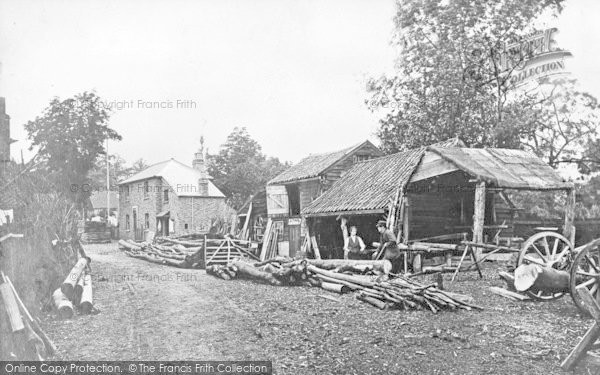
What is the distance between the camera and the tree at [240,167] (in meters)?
41.2

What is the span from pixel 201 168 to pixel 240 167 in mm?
7270

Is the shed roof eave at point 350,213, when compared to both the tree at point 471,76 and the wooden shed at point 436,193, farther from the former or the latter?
the tree at point 471,76

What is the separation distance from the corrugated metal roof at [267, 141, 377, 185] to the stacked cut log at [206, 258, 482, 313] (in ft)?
33.4

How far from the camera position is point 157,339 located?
696cm

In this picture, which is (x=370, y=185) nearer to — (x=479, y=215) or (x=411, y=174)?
(x=411, y=174)

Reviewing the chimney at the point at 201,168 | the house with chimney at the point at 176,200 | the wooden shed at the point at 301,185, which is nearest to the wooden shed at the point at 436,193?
the wooden shed at the point at 301,185

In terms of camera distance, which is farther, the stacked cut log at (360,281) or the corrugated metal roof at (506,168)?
the corrugated metal roof at (506,168)

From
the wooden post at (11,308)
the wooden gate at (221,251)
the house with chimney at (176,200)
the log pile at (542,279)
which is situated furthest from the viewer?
the house with chimney at (176,200)

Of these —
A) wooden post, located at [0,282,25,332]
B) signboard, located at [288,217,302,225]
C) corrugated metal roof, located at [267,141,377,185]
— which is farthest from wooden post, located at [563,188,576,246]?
corrugated metal roof, located at [267,141,377,185]

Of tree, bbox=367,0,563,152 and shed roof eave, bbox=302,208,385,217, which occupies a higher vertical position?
tree, bbox=367,0,563,152

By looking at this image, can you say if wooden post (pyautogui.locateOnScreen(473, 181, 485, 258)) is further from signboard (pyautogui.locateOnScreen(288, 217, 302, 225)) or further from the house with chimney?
the house with chimney

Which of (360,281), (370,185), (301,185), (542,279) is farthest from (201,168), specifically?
(542,279)

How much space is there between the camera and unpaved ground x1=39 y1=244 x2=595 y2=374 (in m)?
6.01

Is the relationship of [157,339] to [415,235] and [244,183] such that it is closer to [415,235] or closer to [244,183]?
[415,235]
